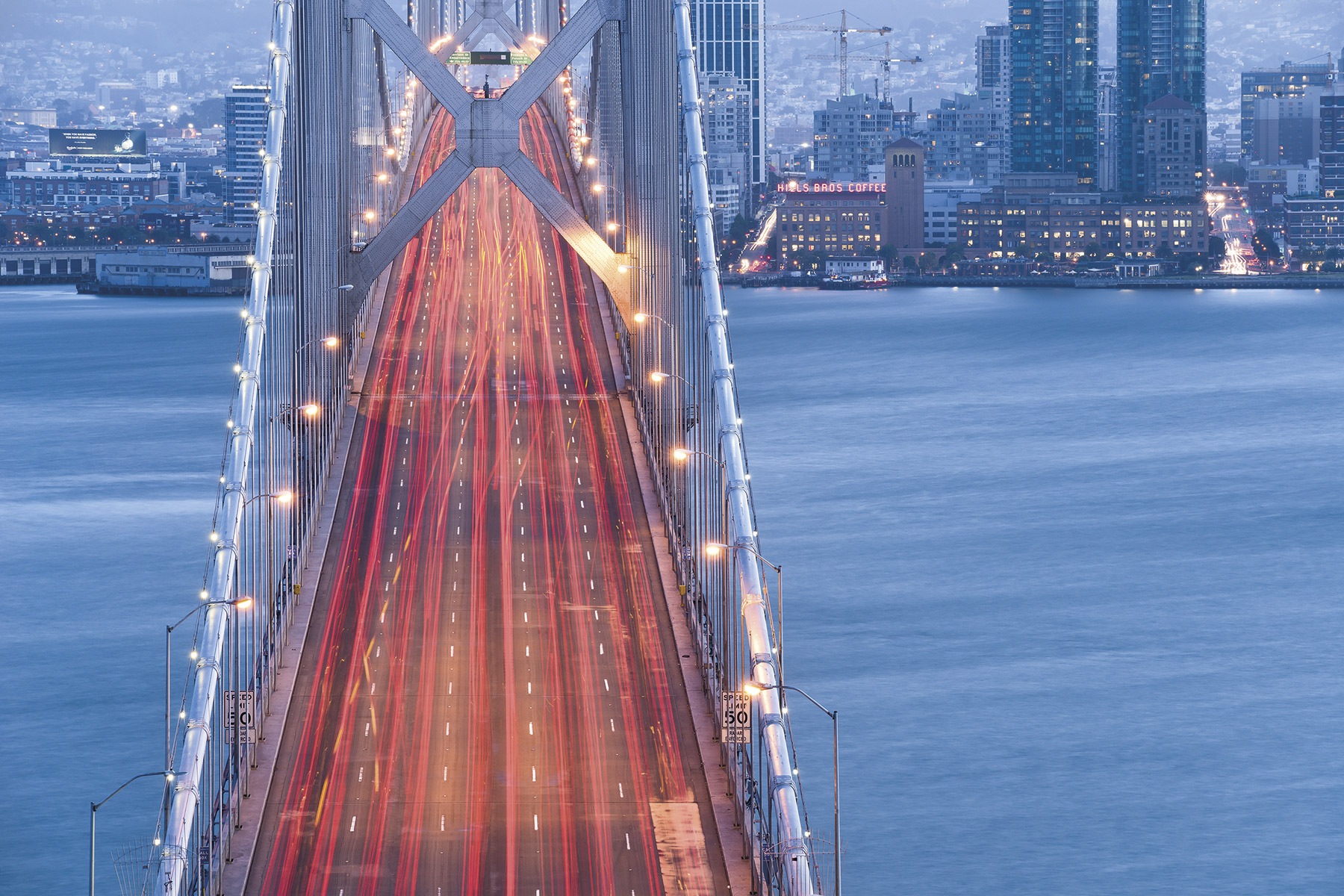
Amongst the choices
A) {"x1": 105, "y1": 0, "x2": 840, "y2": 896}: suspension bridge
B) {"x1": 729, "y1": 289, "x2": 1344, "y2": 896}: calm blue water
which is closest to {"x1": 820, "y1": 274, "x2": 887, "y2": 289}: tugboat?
{"x1": 729, "y1": 289, "x2": 1344, "y2": 896}: calm blue water

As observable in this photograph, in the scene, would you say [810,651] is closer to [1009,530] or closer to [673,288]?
[673,288]

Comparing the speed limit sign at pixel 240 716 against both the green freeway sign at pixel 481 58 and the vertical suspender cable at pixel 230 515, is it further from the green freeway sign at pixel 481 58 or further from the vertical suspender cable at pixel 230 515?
the green freeway sign at pixel 481 58

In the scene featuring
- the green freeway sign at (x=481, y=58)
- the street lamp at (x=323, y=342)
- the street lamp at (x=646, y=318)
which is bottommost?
the street lamp at (x=323, y=342)

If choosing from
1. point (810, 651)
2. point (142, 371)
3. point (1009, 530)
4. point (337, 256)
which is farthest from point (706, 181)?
point (142, 371)

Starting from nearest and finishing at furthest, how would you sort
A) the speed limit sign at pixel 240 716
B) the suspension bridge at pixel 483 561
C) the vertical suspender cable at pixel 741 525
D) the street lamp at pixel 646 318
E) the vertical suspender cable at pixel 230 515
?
the vertical suspender cable at pixel 230 515
the vertical suspender cable at pixel 741 525
the suspension bridge at pixel 483 561
the speed limit sign at pixel 240 716
the street lamp at pixel 646 318

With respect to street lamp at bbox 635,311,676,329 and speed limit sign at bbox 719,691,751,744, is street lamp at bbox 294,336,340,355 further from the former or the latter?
speed limit sign at bbox 719,691,751,744

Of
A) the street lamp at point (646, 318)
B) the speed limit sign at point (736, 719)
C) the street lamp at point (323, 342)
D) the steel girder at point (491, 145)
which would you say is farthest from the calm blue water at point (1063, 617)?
the street lamp at point (323, 342)
